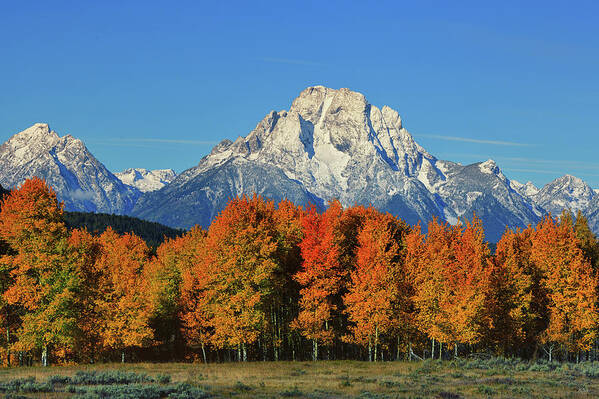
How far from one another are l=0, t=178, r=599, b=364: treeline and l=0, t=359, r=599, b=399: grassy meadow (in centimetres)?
495

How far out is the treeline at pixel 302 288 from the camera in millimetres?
56281

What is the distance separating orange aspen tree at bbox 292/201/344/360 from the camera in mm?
63844

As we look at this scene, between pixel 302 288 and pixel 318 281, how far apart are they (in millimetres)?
5914

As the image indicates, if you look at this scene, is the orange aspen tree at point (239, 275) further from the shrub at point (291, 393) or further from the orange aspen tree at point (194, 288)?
the shrub at point (291, 393)

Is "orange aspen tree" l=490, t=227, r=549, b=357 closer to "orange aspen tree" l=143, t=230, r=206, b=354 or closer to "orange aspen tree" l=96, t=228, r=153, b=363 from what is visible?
"orange aspen tree" l=143, t=230, r=206, b=354

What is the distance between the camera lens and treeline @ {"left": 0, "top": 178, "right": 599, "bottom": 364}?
185 feet

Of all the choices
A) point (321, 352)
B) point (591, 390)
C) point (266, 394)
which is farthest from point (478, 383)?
point (321, 352)

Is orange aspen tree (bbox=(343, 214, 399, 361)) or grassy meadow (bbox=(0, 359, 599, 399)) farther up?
orange aspen tree (bbox=(343, 214, 399, 361))

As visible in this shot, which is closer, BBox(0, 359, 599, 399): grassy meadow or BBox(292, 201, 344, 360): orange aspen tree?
BBox(0, 359, 599, 399): grassy meadow

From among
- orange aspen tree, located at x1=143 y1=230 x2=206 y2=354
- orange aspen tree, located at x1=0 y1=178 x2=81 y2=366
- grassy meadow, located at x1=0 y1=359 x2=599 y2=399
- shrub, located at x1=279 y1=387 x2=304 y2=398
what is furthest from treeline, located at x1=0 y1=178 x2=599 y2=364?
shrub, located at x1=279 y1=387 x2=304 y2=398

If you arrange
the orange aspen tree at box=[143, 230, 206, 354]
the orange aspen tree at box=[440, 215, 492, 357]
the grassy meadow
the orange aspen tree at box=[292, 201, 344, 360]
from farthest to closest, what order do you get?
the orange aspen tree at box=[143, 230, 206, 354], the orange aspen tree at box=[292, 201, 344, 360], the orange aspen tree at box=[440, 215, 492, 357], the grassy meadow

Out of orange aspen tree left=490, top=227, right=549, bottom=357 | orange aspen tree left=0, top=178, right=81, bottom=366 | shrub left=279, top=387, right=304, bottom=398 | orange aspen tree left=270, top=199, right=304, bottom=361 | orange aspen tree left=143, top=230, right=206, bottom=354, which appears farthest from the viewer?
orange aspen tree left=143, top=230, right=206, bottom=354

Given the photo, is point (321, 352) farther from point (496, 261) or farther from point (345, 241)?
point (496, 261)

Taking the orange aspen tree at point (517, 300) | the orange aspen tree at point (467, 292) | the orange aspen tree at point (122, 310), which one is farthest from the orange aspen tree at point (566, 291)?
the orange aspen tree at point (122, 310)
